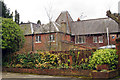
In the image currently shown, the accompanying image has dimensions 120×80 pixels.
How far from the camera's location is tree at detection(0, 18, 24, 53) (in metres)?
17.0

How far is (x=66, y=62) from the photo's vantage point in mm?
13547

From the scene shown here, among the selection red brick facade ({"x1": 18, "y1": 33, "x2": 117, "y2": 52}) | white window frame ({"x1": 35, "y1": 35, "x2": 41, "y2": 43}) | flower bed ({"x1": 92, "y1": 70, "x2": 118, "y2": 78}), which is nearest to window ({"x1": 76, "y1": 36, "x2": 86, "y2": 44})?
red brick facade ({"x1": 18, "y1": 33, "x2": 117, "y2": 52})

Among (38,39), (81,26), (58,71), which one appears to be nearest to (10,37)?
(58,71)

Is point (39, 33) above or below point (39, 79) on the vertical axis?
above

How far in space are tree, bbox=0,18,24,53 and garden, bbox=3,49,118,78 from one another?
125 cm

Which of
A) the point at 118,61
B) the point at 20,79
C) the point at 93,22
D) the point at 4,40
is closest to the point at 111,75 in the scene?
the point at 118,61

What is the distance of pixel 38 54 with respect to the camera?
15031 millimetres

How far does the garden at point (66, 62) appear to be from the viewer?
35.3 ft

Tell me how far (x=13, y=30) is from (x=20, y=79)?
8.04 meters

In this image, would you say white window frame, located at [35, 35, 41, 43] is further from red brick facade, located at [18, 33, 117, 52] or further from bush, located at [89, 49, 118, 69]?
bush, located at [89, 49, 118, 69]

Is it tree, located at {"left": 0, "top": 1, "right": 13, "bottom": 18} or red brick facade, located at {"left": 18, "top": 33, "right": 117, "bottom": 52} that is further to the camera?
tree, located at {"left": 0, "top": 1, "right": 13, "bottom": 18}

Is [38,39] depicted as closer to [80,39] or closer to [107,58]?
[80,39]

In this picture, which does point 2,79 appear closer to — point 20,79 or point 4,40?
point 20,79

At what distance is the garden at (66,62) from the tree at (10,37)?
49.2 inches
